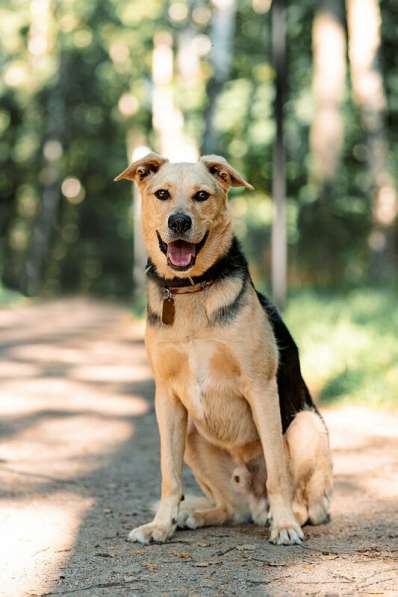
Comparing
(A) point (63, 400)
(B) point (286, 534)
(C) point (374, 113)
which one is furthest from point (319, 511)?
(C) point (374, 113)

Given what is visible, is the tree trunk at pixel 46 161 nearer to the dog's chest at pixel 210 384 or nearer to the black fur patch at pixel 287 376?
the black fur patch at pixel 287 376

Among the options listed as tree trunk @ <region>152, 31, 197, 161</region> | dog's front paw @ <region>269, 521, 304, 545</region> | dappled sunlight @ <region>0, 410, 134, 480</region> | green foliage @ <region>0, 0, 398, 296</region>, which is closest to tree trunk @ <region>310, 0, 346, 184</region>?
green foliage @ <region>0, 0, 398, 296</region>

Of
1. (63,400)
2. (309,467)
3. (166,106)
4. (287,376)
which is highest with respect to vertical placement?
(166,106)

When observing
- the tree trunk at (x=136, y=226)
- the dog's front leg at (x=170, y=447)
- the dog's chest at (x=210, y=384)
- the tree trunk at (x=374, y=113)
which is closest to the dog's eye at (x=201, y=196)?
the dog's chest at (x=210, y=384)

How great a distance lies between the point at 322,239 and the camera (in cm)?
1655

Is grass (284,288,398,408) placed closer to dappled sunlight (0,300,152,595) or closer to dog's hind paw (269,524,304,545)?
dappled sunlight (0,300,152,595)

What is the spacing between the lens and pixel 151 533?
4879mm

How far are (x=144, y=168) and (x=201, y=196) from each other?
1.62 ft

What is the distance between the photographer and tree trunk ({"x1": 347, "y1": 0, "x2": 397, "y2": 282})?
17438 mm

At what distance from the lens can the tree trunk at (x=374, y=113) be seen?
17.4 metres

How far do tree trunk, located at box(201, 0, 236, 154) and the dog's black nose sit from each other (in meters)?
13.5

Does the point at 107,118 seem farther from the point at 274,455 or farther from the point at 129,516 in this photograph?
the point at 274,455

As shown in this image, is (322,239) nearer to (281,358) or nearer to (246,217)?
(281,358)

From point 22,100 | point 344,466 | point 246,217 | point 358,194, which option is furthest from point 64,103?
point 344,466
